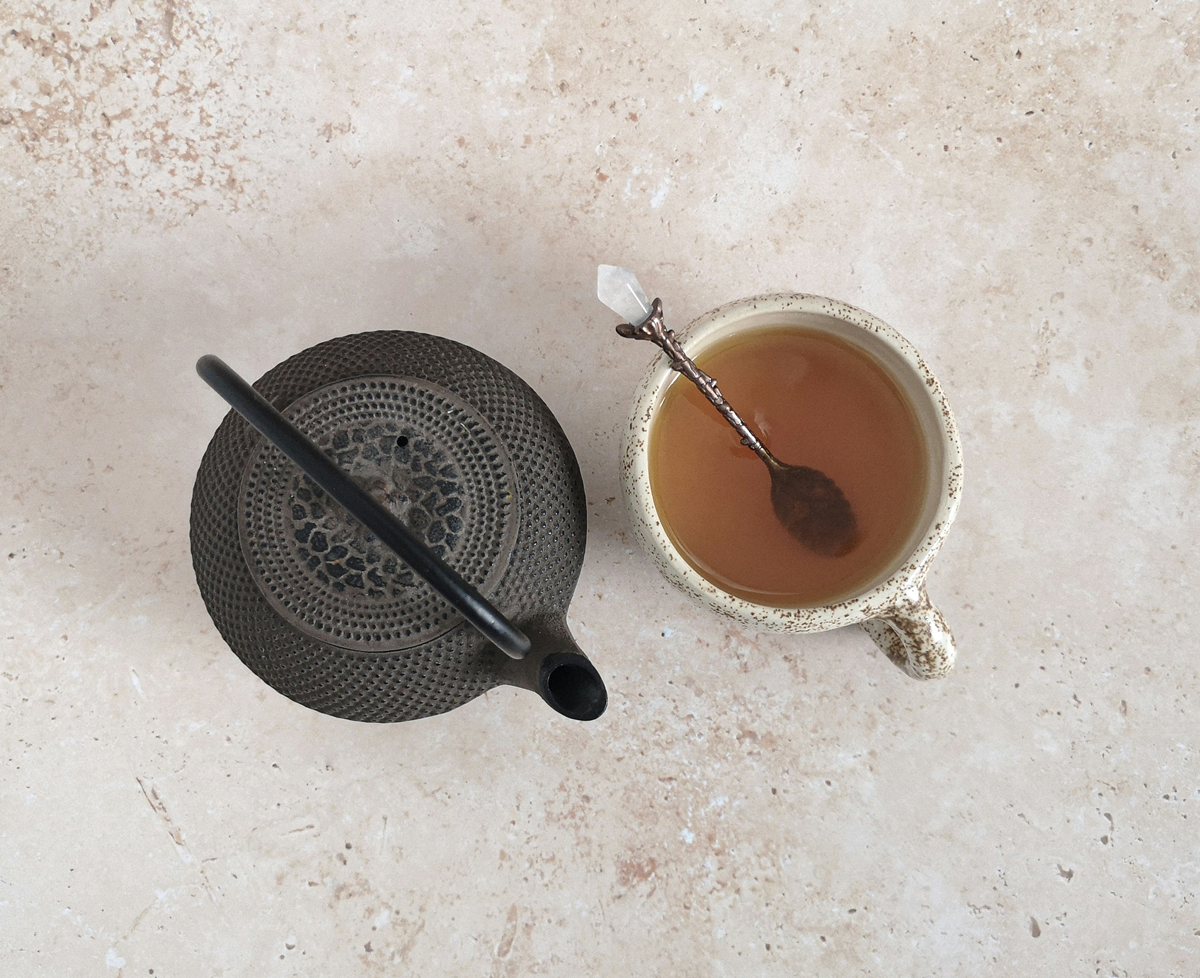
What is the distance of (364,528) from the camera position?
71 cm

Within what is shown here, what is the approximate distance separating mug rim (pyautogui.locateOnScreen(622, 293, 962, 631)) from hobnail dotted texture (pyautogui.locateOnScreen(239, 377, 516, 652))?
0.38 feet

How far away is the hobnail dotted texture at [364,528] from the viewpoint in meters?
0.71

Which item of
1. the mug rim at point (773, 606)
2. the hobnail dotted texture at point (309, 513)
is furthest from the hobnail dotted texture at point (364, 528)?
the mug rim at point (773, 606)

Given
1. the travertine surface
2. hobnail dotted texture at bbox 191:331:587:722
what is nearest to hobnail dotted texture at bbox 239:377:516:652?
hobnail dotted texture at bbox 191:331:587:722

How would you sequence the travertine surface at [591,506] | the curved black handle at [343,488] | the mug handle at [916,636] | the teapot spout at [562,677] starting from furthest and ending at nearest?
1. the travertine surface at [591,506]
2. the mug handle at [916,636]
3. the teapot spout at [562,677]
4. the curved black handle at [343,488]

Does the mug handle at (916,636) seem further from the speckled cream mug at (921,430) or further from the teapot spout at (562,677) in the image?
the teapot spout at (562,677)

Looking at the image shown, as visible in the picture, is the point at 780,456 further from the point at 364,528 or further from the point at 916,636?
the point at 364,528

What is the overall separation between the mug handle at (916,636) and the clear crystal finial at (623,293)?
34cm

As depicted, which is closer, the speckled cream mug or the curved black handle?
the curved black handle

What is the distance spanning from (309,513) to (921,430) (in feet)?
1.77

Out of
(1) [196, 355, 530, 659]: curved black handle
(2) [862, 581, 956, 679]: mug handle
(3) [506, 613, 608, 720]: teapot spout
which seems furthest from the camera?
(2) [862, 581, 956, 679]: mug handle

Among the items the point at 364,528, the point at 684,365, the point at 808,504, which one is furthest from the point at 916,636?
the point at 364,528

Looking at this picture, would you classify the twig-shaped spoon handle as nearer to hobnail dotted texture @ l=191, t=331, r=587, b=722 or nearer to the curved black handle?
hobnail dotted texture @ l=191, t=331, r=587, b=722

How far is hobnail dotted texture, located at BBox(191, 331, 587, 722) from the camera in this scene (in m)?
0.74
